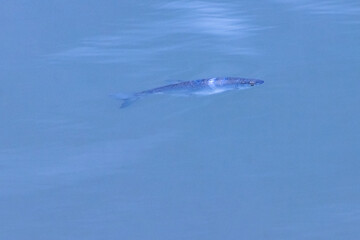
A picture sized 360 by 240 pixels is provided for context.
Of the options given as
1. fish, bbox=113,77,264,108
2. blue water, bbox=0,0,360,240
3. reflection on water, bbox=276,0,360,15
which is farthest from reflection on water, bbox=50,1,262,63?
fish, bbox=113,77,264,108

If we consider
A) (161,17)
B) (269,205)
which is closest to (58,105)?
(161,17)

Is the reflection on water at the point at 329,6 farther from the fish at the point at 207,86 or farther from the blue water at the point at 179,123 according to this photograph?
the fish at the point at 207,86

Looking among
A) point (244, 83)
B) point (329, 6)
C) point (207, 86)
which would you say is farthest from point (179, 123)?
point (329, 6)

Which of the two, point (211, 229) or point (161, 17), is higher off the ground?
point (161, 17)

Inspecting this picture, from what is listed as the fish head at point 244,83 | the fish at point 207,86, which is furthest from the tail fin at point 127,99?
the fish head at point 244,83

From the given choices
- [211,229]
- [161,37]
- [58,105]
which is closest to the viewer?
[211,229]

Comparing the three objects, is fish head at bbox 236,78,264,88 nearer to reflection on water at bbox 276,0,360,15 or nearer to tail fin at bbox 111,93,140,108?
tail fin at bbox 111,93,140,108

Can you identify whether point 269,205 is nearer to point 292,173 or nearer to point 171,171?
point 292,173

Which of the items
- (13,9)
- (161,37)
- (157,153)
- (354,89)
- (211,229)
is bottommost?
(211,229)
